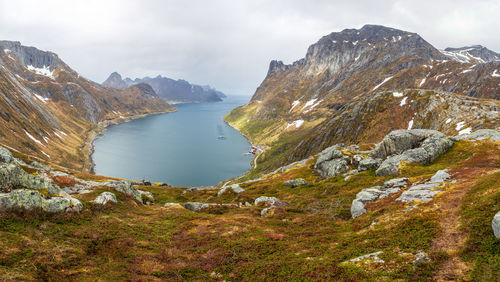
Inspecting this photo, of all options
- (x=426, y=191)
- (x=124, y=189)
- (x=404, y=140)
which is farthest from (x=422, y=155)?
(x=124, y=189)

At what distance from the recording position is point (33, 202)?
22438 millimetres

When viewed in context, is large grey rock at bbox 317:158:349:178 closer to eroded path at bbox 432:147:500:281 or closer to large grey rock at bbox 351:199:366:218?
eroded path at bbox 432:147:500:281

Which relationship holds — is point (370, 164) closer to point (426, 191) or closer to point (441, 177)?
point (441, 177)

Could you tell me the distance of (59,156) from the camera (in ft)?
591

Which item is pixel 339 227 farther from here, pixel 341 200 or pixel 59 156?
pixel 59 156

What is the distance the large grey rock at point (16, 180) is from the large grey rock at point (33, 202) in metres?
3.86

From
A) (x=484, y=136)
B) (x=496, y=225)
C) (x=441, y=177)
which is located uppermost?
(x=484, y=136)

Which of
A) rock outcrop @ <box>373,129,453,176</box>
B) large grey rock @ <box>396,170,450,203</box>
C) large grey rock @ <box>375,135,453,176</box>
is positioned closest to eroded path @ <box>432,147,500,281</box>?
large grey rock @ <box>396,170,450,203</box>

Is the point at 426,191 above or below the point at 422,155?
below

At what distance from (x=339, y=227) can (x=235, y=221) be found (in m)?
12.6

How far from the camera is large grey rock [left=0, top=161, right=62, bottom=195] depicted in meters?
24.8

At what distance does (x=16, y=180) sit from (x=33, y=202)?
7.15 metres

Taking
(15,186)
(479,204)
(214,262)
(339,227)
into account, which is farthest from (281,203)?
(15,186)

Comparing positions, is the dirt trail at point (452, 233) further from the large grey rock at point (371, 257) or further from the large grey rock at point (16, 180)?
the large grey rock at point (16, 180)
